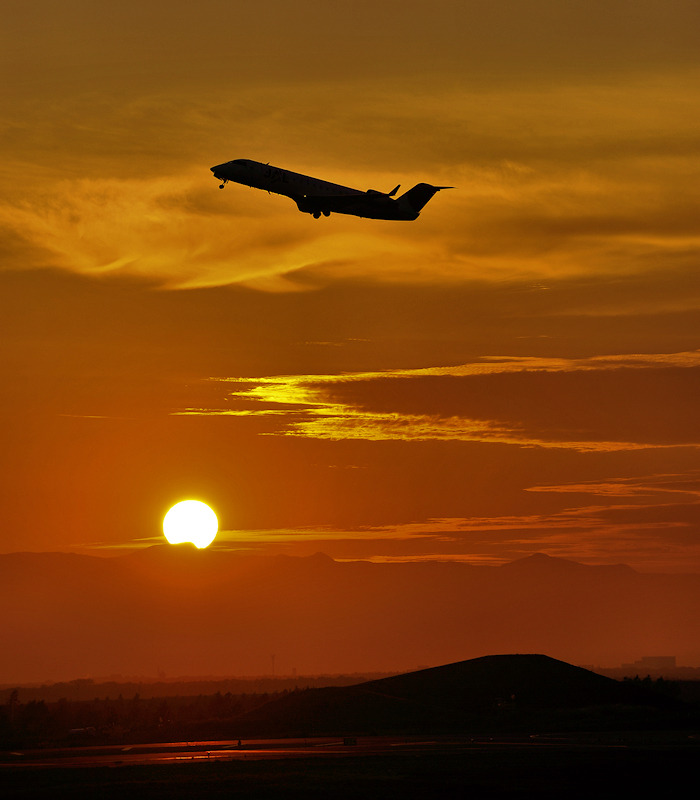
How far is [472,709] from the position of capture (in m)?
178

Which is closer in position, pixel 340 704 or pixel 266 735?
pixel 266 735

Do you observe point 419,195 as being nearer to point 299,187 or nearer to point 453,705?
point 299,187

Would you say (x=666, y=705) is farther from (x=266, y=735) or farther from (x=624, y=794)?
(x=624, y=794)

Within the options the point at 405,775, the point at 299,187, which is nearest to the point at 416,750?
the point at 405,775

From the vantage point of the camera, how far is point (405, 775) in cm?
9775

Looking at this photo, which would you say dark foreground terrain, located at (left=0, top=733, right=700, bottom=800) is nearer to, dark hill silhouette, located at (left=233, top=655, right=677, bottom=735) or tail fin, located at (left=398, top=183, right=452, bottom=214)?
dark hill silhouette, located at (left=233, top=655, right=677, bottom=735)

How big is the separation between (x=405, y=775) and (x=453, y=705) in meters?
87.1

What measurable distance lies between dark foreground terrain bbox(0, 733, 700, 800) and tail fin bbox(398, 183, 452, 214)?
61694 millimetres

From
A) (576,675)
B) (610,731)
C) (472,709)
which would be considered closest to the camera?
(610,731)

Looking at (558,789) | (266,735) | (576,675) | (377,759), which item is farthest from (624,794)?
(576,675)

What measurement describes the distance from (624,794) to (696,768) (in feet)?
59.6

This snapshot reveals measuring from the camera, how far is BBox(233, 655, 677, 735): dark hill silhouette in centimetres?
16338

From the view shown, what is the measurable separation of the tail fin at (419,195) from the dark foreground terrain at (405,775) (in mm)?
61694

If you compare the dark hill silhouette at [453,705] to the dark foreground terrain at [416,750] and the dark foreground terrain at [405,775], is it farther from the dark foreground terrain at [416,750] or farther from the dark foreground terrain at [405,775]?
the dark foreground terrain at [405,775]
